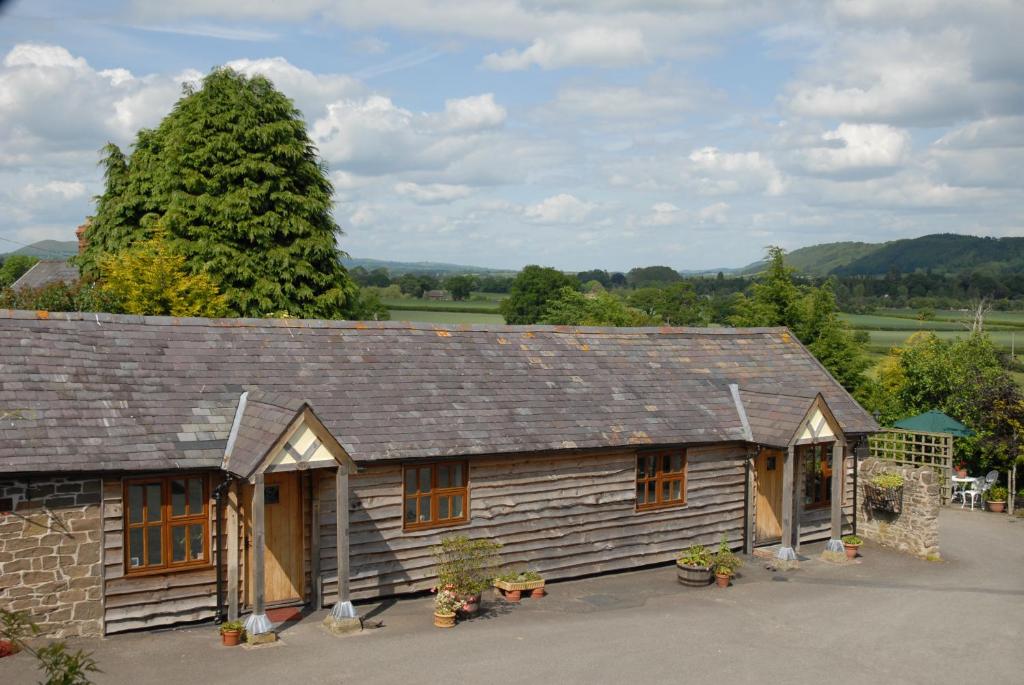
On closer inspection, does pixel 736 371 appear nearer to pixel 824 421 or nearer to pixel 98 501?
pixel 824 421

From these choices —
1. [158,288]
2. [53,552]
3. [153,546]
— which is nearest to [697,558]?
[153,546]

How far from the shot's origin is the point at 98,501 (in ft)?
44.4

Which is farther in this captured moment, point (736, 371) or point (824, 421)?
point (736, 371)

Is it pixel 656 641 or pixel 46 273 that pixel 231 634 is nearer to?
pixel 656 641

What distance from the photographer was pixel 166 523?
46.2 ft

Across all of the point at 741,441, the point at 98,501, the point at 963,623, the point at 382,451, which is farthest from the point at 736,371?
the point at 98,501

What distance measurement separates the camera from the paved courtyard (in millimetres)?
12594

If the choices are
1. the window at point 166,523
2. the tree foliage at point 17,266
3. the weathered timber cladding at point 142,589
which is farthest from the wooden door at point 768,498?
the tree foliage at point 17,266

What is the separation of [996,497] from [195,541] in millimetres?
21918

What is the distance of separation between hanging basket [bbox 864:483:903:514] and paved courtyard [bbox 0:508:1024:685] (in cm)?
245

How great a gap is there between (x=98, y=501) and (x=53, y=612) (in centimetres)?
165

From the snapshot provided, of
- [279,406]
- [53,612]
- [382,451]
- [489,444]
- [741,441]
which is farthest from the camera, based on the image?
[741,441]

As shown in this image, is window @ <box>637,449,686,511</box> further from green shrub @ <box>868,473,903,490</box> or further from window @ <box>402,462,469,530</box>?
green shrub @ <box>868,473,903,490</box>

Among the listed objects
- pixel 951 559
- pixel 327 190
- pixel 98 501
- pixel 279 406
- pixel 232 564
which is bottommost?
pixel 951 559
